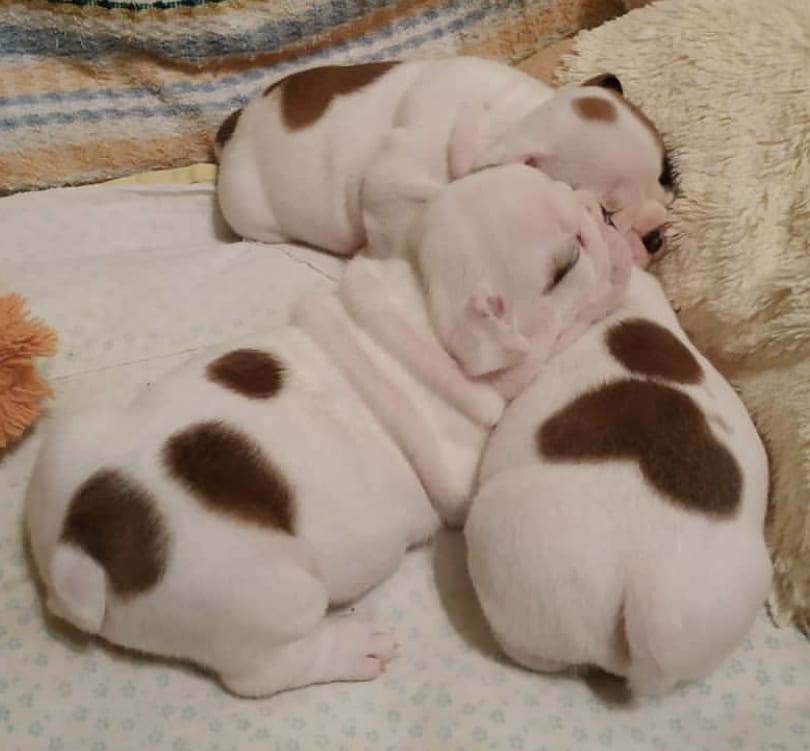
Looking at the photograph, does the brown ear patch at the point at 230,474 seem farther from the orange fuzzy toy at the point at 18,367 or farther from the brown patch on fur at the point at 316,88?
the brown patch on fur at the point at 316,88

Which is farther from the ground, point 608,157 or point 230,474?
point 608,157

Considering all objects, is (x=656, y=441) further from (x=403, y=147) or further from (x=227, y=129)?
(x=227, y=129)

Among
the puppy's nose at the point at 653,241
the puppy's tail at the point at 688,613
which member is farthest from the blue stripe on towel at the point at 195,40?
the puppy's tail at the point at 688,613

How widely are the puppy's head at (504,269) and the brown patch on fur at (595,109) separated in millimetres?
273

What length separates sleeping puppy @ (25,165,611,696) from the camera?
1233 mm

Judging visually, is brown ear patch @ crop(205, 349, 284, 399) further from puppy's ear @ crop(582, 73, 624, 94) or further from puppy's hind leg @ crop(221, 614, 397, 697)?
puppy's ear @ crop(582, 73, 624, 94)

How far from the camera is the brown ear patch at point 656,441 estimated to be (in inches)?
49.1

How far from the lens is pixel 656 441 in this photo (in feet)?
4.17

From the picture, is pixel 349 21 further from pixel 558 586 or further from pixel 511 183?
pixel 558 586

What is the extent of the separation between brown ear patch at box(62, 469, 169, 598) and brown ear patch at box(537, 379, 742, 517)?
0.50 metres

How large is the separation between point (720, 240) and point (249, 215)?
85 cm

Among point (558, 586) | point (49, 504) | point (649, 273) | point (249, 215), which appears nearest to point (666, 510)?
point (558, 586)

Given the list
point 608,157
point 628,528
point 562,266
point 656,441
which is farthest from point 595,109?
point 628,528

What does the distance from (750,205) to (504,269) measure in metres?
0.45
